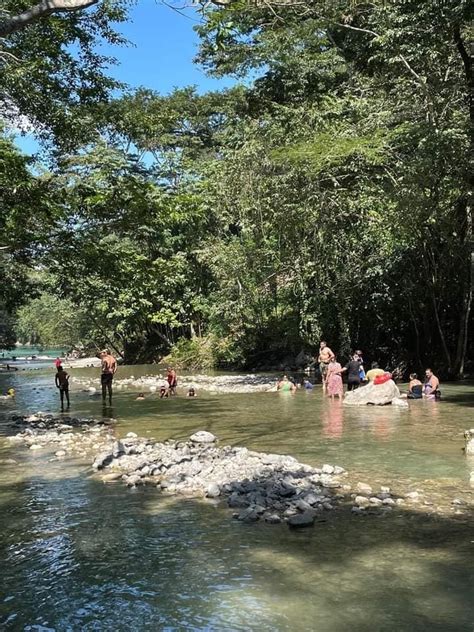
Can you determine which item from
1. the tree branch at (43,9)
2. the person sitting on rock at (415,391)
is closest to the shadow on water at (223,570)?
the tree branch at (43,9)

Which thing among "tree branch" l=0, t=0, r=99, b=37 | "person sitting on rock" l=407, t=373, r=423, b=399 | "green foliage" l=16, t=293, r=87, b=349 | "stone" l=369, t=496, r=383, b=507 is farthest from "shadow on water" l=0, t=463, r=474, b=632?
"green foliage" l=16, t=293, r=87, b=349

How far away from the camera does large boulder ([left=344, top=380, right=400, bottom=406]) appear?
1878cm

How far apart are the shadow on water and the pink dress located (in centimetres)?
1313

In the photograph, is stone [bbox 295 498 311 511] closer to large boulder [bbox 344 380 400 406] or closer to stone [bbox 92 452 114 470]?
stone [bbox 92 452 114 470]

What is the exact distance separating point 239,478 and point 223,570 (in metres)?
3.10

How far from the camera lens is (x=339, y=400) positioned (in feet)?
66.1

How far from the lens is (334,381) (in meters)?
20.7

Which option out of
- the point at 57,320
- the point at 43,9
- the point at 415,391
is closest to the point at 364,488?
the point at 43,9

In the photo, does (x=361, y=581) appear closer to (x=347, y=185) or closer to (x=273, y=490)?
(x=273, y=490)

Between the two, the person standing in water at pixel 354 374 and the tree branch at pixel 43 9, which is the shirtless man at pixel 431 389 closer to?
the person standing in water at pixel 354 374

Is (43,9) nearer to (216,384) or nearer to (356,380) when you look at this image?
(356,380)

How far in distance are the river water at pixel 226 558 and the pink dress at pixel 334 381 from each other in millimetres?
9584

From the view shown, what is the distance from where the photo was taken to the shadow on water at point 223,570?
4.94 metres

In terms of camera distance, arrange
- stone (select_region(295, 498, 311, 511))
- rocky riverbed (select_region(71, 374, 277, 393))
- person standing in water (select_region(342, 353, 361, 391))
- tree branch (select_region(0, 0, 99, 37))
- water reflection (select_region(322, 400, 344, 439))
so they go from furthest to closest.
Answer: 1. rocky riverbed (select_region(71, 374, 277, 393))
2. person standing in water (select_region(342, 353, 361, 391))
3. water reflection (select_region(322, 400, 344, 439))
4. stone (select_region(295, 498, 311, 511))
5. tree branch (select_region(0, 0, 99, 37))
